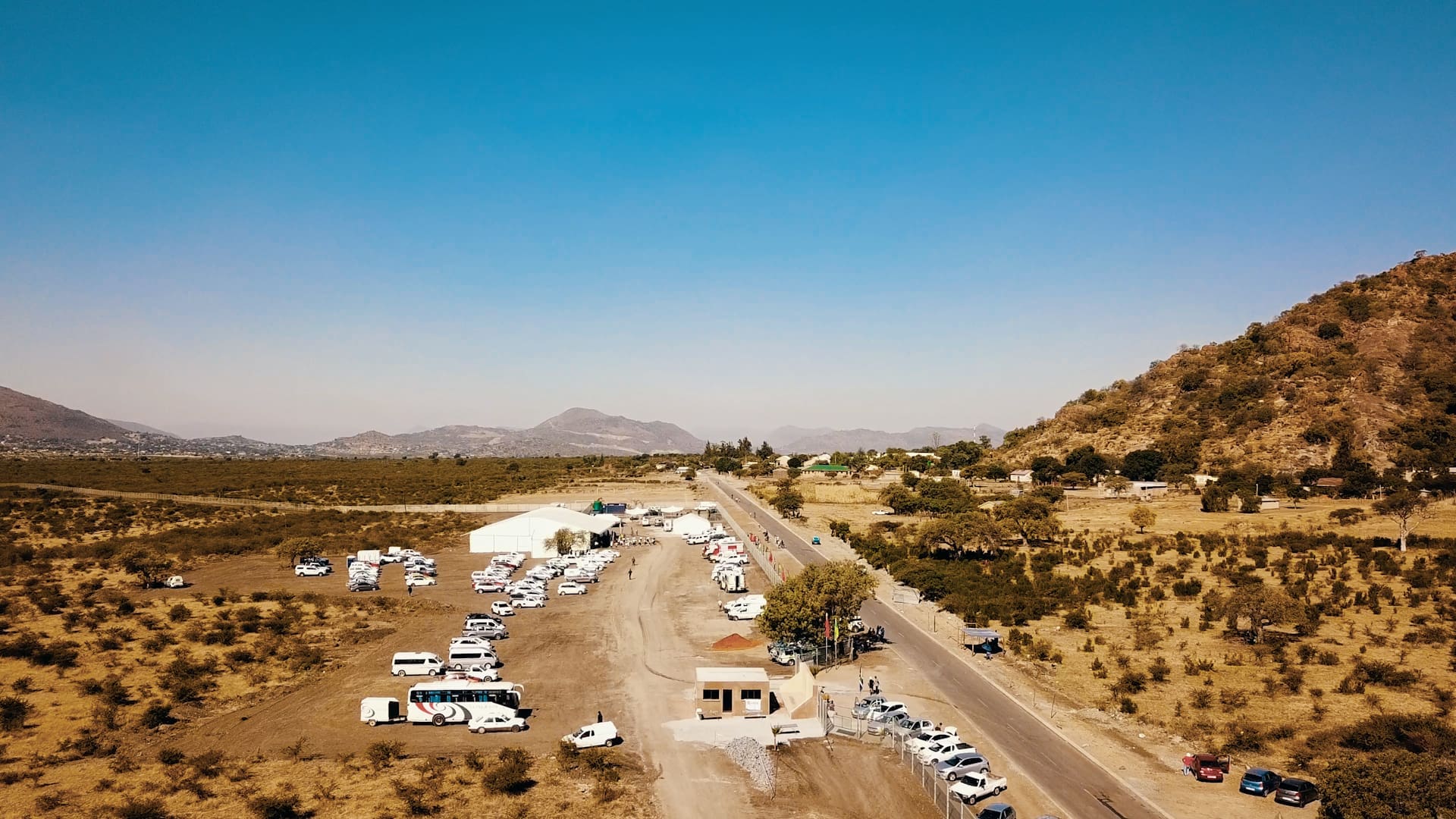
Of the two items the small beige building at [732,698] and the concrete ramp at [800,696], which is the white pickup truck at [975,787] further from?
the small beige building at [732,698]

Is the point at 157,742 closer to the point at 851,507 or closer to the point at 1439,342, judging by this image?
the point at 851,507

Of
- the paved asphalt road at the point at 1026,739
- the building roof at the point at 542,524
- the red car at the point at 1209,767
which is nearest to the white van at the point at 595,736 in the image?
the paved asphalt road at the point at 1026,739

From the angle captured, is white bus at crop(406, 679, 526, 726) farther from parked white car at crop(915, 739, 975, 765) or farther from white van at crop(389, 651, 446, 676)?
parked white car at crop(915, 739, 975, 765)

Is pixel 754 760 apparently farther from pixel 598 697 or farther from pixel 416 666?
pixel 416 666

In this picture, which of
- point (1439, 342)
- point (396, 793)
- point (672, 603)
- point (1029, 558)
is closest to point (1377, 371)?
point (1439, 342)

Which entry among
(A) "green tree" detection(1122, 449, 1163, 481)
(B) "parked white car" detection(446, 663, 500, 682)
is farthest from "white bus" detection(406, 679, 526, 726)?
(A) "green tree" detection(1122, 449, 1163, 481)
